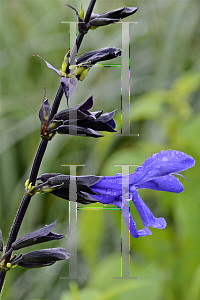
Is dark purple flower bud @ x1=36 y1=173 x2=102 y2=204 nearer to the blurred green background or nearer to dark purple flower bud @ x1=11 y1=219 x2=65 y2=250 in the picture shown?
dark purple flower bud @ x1=11 y1=219 x2=65 y2=250

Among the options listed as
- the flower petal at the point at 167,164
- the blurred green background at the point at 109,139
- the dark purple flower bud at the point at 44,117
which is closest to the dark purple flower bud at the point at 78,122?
the dark purple flower bud at the point at 44,117

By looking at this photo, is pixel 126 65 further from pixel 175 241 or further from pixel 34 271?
pixel 34 271

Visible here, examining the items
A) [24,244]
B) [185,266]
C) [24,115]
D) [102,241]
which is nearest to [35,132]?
[24,115]

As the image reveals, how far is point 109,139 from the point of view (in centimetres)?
134

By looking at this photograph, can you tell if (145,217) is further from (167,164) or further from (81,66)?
(81,66)

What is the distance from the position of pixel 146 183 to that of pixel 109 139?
0.75 meters

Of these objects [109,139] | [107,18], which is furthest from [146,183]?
[109,139]

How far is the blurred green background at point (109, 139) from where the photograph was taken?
109cm

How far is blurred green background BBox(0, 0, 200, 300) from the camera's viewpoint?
3.58ft

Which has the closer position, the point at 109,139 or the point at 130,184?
the point at 130,184

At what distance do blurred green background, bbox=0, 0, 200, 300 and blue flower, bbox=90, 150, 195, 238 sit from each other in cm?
37

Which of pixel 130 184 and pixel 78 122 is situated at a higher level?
pixel 78 122

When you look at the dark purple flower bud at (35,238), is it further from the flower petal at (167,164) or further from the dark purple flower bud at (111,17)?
the dark purple flower bud at (111,17)

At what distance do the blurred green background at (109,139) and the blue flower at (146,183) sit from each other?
1.22ft
